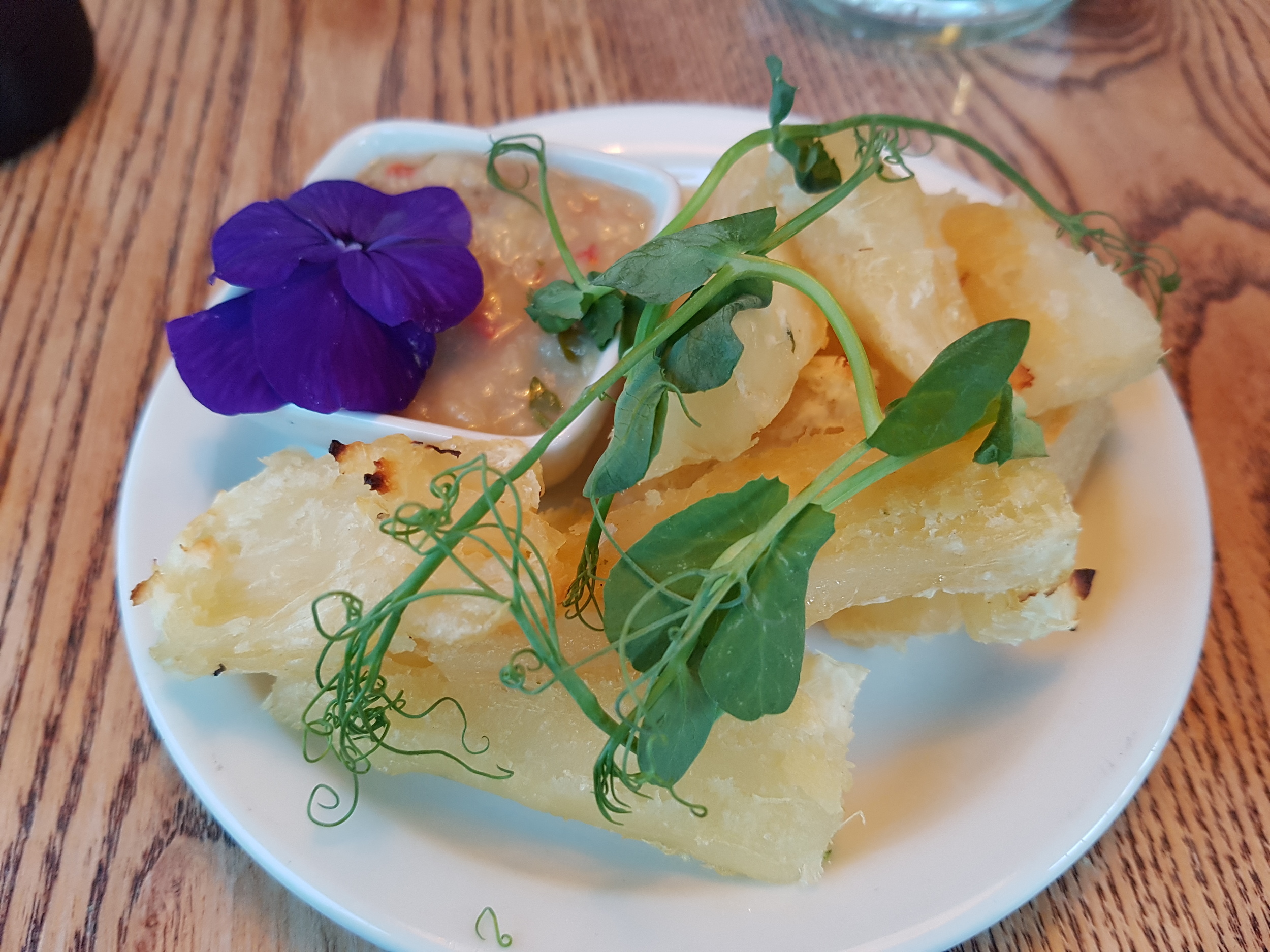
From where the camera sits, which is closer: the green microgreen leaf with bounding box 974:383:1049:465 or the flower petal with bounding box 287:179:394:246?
the green microgreen leaf with bounding box 974:383:1049:465

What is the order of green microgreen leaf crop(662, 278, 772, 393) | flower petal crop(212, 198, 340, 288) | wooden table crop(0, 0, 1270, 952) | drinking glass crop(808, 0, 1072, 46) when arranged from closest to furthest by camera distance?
green microgreen leaf crop(662, 278, 772, 393) < wooden table crop(0, 0, 1270, 952) < flower petal crop(212, 198, 340, 288) < drinking glass crop(808, 0, 1072, 46)

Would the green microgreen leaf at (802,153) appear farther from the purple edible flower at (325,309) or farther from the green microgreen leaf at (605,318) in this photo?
the purple edible flower at (325,309)

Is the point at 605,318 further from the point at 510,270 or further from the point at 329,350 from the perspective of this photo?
the point at 329,350

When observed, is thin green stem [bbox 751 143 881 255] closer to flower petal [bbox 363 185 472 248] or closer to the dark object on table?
flower petal [bbox 363 185 472 248]

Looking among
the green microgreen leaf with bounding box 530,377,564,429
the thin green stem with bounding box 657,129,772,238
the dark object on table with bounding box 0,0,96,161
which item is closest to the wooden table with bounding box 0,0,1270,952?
the dark object on table with bounding box 0,0,96,161

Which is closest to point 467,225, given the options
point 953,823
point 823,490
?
point 823,490

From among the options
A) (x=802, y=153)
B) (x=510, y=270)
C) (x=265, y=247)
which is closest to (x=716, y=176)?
(x=802, y=153)

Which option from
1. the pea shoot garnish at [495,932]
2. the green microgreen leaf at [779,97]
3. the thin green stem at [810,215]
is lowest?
the pea shoot garnish at [495,932]

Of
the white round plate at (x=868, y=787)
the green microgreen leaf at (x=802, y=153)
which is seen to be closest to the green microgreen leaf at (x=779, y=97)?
the green microgreen leaf at (x=802, y=153)
